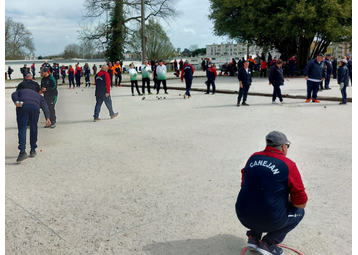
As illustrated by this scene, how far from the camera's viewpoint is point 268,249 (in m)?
3.83

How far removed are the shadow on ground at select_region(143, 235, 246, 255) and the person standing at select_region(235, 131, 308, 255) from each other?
31 centimetres

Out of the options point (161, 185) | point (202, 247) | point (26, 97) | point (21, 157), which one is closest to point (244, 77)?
point (26, 97)

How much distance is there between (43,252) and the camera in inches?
161

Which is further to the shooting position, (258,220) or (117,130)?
(117,130)

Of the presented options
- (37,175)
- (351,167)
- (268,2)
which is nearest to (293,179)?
(351,167)

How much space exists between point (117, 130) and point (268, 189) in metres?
8.00

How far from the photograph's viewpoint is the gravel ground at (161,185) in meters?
4.30

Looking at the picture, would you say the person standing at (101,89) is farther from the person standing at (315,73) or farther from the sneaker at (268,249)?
the sneaker at (268,249)

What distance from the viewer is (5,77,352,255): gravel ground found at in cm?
430

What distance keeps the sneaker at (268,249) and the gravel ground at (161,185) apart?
280mm

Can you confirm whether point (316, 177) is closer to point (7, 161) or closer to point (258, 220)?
point (258, 220)

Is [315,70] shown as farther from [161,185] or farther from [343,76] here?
[161,185]

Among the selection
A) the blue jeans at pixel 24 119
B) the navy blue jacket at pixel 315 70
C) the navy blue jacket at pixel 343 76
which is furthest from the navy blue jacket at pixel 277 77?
the blue jeans at pixel 24 119

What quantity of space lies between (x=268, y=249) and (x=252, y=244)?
18 centimetres
